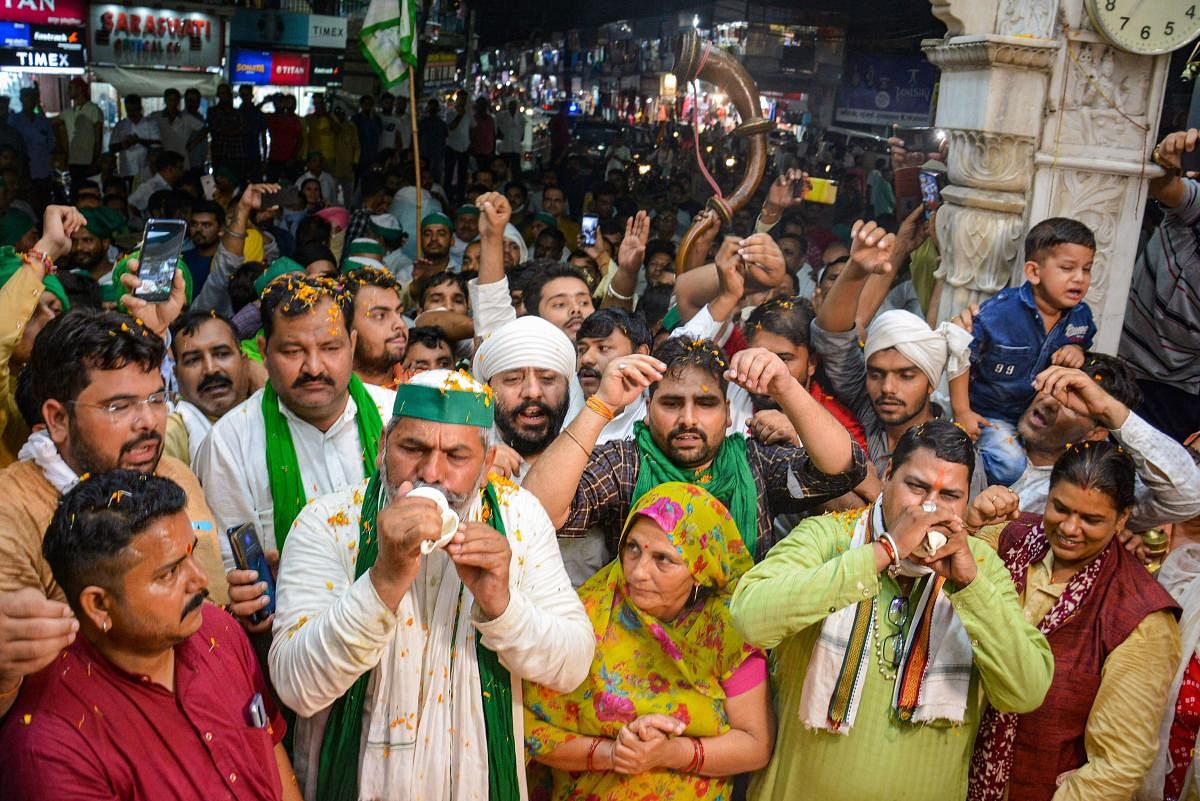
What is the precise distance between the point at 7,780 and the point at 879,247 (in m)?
2.72

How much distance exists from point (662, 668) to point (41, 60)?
14244 millimetres

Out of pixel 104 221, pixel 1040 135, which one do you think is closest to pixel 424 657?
pixel 1040 135

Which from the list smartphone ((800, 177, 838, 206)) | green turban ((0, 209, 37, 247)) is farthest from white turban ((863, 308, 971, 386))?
green turban ((0, 209, 37, 247))

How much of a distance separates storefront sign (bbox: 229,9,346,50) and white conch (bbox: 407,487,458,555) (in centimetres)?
1530

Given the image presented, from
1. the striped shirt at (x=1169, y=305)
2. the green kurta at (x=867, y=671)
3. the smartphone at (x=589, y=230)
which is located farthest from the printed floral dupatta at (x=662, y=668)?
the smartphone at (x=589, y=230)

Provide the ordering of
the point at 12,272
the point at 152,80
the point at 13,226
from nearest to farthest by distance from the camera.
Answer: the point at 12,272, the point at 13,226, the point at 152,80

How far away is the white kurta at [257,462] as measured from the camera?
9.46 feet

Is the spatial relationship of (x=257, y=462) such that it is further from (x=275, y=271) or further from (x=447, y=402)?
(x=275, y=271)

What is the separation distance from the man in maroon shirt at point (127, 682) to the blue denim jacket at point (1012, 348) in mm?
2859

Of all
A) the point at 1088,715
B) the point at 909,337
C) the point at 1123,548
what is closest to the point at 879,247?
the point at 909,337

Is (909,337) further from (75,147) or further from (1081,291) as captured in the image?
(75,147)

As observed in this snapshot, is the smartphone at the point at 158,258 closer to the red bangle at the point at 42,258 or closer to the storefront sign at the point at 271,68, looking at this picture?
the red bangle at the point at 42,258

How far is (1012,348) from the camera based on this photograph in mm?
3814

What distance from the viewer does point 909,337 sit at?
3457 mm
